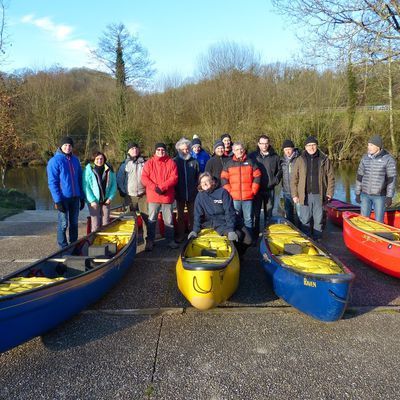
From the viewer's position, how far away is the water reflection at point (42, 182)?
1656 cm

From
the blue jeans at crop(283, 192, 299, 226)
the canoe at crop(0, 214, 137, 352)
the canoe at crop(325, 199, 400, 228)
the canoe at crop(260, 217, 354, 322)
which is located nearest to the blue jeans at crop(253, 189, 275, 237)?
the blue jeans at crop(283, 192, 299, 226)

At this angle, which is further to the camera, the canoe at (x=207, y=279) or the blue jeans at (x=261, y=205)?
the blue jeans at (x=261, y=205)

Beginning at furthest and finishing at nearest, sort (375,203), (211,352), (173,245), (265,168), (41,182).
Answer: (41,182), (265,168), (173,245), (375,203), (211,352)

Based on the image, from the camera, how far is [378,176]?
19.5 ft

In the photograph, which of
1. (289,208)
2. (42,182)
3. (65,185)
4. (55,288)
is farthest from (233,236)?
(42,182)

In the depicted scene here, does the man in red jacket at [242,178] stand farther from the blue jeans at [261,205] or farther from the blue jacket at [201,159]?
the blue jacket at [201,159]

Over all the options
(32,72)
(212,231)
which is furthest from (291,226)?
(32,72)

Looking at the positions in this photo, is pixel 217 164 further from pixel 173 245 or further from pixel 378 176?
pixel 378 176

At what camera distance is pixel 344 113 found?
71.2ft

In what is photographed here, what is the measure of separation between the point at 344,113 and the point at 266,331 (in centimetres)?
2091

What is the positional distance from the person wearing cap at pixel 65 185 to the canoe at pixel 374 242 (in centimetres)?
458

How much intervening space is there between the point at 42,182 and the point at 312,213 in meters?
20.0

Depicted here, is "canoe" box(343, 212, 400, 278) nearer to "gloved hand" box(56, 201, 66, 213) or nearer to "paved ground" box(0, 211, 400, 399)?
"paved ground" box(0, 211, 400, 399)

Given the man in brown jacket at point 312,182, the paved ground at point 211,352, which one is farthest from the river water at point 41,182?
the paved ground at point 211,352
